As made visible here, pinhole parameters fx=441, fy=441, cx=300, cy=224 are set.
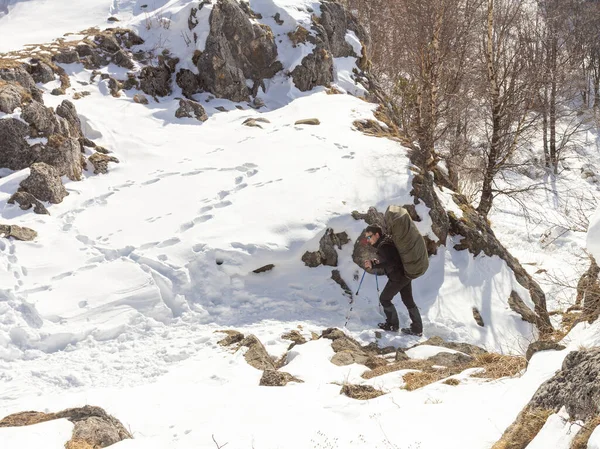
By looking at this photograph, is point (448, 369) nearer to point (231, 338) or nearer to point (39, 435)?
point (231, 338)

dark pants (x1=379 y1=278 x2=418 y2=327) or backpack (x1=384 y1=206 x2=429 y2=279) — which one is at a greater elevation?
backpack (x1=384 y1=206 x2=429 y2=279)

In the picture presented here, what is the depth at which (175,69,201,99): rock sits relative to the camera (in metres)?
15.9

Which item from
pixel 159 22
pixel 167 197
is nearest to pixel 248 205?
pixel 167 197

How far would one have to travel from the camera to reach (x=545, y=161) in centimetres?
2436

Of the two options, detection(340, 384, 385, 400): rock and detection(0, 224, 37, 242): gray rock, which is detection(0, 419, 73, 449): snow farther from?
detection(0, 224, 37, 242): gray rock

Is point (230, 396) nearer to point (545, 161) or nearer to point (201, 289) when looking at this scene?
point (201, 289)

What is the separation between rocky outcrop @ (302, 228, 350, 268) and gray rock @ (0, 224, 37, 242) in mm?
4877

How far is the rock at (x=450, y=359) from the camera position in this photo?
5215mm

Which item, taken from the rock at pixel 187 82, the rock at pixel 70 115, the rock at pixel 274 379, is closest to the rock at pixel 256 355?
the rock at pixel 274 379

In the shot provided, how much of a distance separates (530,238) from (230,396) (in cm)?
1574

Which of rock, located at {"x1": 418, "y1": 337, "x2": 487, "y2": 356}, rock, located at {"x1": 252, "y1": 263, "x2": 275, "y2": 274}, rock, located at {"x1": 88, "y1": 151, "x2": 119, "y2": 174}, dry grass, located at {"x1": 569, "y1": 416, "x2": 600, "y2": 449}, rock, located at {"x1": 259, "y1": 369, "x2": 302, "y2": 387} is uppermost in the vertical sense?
dry grass, located at {"x1": 569, "y1": 416, "x2": 600, "y2": 449}

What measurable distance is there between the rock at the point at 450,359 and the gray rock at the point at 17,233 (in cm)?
696

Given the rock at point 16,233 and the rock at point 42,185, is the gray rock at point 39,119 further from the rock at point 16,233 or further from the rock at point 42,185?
the rock at point 16,233

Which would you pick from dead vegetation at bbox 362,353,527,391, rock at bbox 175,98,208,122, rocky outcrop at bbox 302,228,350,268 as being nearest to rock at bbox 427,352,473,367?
dead vegetation at bbox 362,353,527,391
